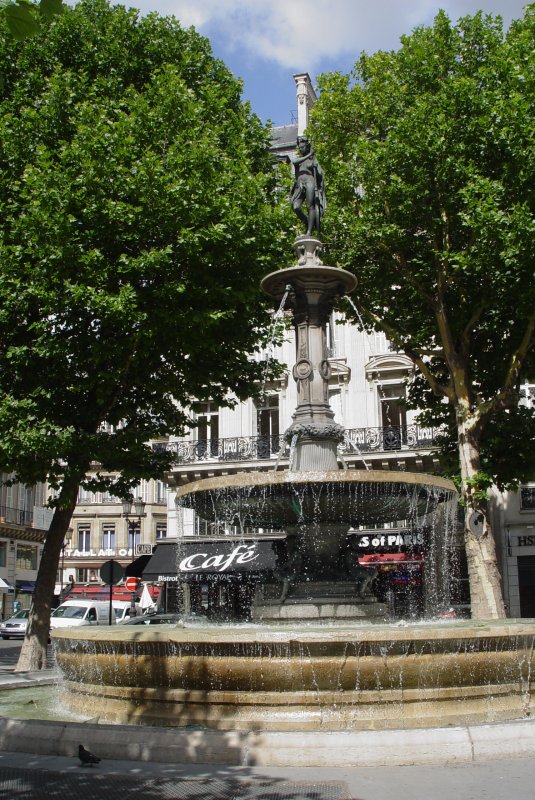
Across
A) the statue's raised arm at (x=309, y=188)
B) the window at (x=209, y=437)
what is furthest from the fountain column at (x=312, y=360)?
the window at (x=209, y=437)

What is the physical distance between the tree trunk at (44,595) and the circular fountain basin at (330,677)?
28.4 ft

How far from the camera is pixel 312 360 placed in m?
10.5

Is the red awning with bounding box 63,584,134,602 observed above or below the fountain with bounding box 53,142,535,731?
below

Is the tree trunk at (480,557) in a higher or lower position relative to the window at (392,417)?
lower

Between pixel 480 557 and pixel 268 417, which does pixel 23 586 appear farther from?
pixel 480 557

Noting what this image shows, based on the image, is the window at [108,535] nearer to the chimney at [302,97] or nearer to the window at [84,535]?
the window at [84,535]

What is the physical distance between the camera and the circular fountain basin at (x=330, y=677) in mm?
6773

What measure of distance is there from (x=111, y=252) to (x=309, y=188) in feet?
15.8

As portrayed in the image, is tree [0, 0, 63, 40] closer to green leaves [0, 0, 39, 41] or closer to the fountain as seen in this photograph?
green leaves [0, 0, 39, 41]

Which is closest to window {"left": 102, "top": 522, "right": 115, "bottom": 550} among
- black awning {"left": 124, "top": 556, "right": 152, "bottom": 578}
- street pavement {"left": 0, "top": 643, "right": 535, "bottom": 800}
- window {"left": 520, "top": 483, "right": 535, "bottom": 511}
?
black awning {"left": 124, "top": 556, "right": 152, "bottom": 578}

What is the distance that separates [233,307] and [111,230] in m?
2.68

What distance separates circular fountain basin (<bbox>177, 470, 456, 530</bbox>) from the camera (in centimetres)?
876

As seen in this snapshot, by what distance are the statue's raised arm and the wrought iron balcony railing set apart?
17129 millimetres

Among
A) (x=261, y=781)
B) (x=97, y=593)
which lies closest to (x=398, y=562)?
(x=261, y=781)
